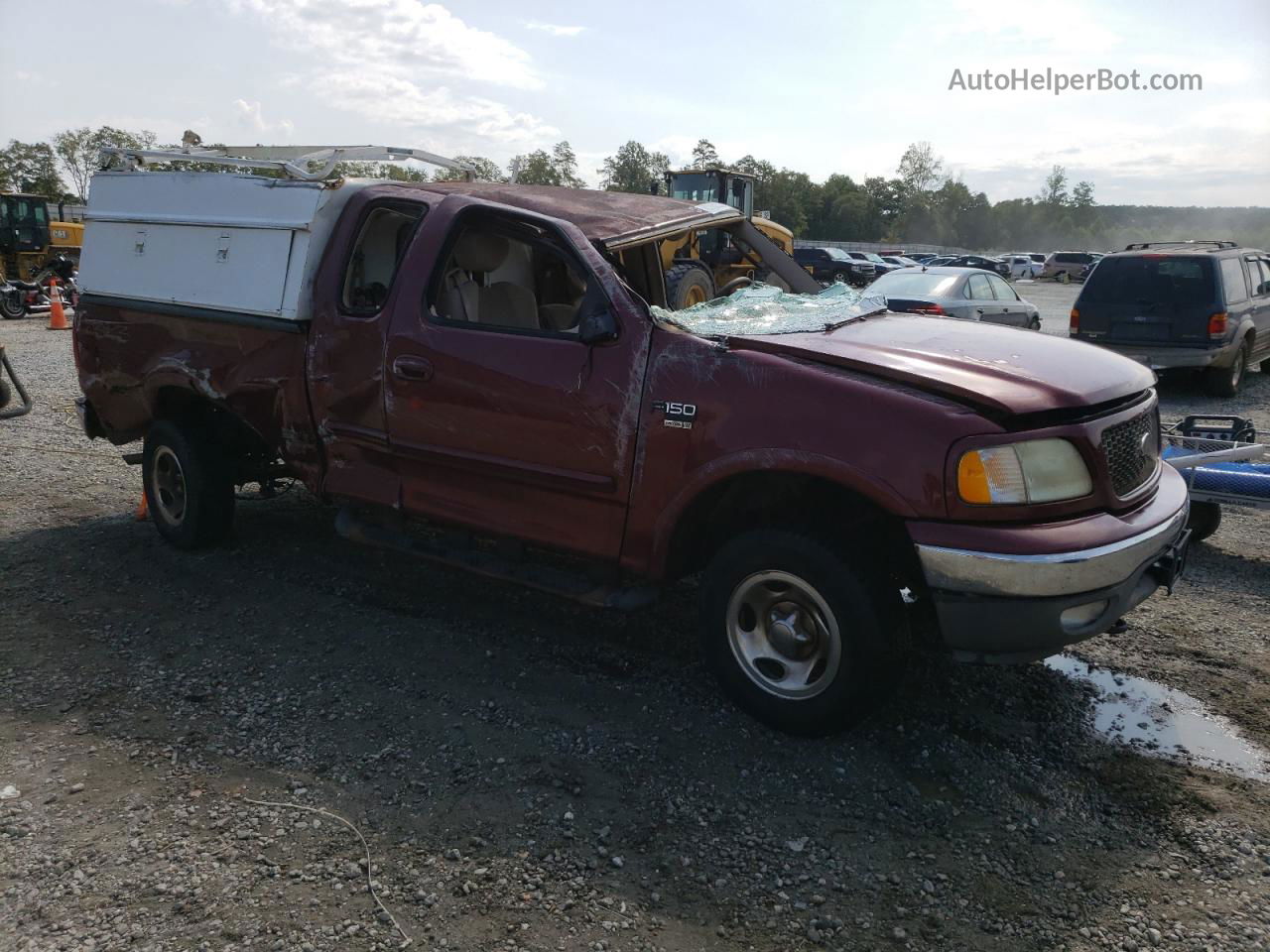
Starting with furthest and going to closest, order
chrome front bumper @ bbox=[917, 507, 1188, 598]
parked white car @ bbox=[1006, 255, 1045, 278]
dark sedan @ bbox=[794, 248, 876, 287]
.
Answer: parked white car @ bbox=[1006, 255, 1045, 278] < dark sedan @ bbox=[794, 248, 876, 287] < chrome front bumper @ bbox=[917, 507, 1188, 598]

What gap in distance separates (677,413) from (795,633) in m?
0.95

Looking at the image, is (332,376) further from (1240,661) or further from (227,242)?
(1240,661)

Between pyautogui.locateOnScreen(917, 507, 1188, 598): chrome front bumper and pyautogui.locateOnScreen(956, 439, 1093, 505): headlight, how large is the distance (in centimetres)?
20

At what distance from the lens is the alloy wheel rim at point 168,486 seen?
575 centimetres

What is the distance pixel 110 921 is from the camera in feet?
8.90

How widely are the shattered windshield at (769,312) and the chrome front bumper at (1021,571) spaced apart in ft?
3.80

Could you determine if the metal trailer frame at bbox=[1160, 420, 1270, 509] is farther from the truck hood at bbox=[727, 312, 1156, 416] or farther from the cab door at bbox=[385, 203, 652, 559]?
the cab door at bbox=[385, 203, 652, 559]

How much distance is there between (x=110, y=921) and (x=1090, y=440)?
343cm

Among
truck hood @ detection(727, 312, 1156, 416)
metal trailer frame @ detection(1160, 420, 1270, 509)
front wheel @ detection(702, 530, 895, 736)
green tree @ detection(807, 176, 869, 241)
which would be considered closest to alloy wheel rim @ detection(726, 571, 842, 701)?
front wheel @ detection(702, 530, 895, 736)

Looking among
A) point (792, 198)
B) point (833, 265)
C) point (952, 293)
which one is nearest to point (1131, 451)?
point (952, 293)

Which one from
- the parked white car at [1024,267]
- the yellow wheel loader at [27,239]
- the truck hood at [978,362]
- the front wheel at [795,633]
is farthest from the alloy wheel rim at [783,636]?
the parked white car at [1024,267]

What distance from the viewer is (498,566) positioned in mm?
4336

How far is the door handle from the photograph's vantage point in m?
4.33

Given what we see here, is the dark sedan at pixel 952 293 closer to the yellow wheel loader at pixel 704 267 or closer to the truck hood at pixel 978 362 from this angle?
the yellow wheel loader at pixel 704 267
